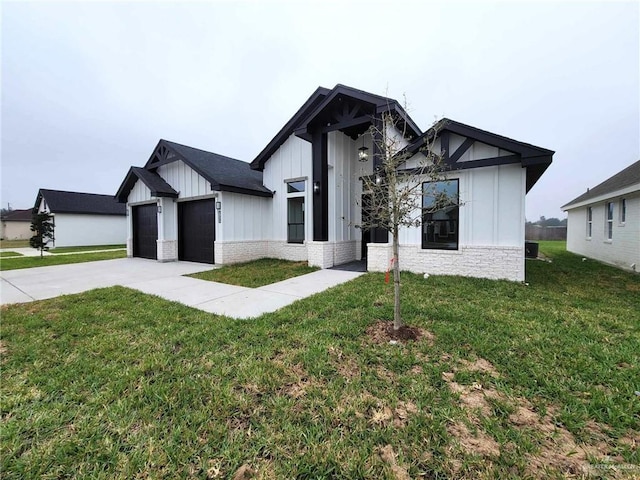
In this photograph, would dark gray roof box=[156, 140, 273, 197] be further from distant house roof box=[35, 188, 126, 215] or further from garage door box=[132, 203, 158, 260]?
distant house roof box=[35, 188, 126, 215]

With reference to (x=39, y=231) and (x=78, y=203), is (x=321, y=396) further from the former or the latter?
(x=78, y=203)

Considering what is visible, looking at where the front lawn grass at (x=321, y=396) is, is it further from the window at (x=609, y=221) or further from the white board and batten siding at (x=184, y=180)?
the window at (x=609, y=221)

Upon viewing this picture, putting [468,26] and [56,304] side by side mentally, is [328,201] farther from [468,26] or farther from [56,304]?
[468,26]

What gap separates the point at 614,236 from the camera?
1046 centimetres

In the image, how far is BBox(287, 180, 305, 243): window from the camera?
10.5 meters

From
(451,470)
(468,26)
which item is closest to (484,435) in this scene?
(451,470)

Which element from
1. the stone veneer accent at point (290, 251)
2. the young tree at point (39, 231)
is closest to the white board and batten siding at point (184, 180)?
the stone veneer accent at point (290, 251)

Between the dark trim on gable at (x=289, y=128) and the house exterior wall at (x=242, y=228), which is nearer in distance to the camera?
the dark trim on gable at (x=289, y=128)

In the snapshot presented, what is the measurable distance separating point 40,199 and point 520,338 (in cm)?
3391

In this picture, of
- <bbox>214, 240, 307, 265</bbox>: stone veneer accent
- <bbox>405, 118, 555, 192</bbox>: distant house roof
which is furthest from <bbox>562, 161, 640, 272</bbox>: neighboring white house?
<bbox>214, 240, 307, 265</bbox>: stone veneer accent

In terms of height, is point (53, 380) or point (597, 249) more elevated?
point (597, 249)

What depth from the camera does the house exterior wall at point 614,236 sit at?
904 cm

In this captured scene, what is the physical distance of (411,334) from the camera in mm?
3523

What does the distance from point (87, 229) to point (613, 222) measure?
34749 mm
